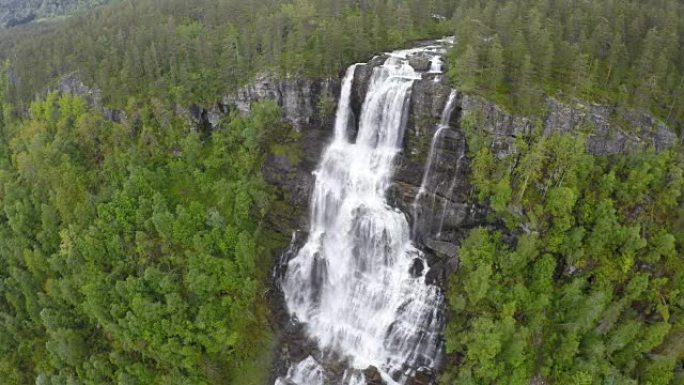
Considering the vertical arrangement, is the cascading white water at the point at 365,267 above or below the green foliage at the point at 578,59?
below

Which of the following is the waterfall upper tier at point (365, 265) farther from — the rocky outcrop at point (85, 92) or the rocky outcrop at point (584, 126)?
the rocky outcrop at point (85, 92)

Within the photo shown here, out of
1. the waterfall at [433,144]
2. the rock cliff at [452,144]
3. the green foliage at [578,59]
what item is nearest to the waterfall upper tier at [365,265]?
the rock cliff at [452,144]

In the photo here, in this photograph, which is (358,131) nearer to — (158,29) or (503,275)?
(503,275)

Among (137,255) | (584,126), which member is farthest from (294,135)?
(584,126)

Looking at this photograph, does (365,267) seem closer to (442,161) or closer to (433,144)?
(442,161)

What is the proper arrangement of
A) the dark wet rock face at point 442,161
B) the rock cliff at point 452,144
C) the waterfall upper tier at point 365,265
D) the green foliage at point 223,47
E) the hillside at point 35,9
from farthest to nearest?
the hillside at point 35,9 → the green foliage at point 223,47 → the rock cliff at point 452,144 → the dark wet rock face at point 442,161 → the waterfall upper tier at point 365,265

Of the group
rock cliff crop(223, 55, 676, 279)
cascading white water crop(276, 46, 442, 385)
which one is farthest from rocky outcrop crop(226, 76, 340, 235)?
cascading white water crop(276, 46, 442, 385)
